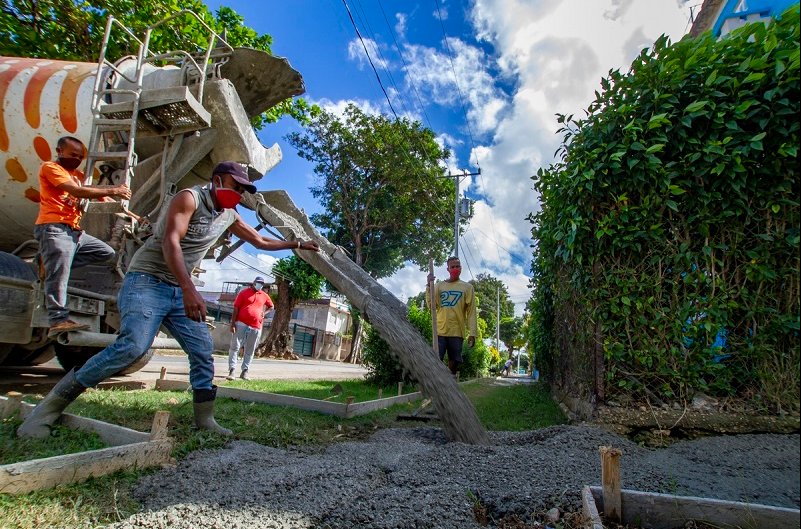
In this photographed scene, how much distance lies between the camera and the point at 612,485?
5.62 feet

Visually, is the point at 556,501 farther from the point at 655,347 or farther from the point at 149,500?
the point at 149,500

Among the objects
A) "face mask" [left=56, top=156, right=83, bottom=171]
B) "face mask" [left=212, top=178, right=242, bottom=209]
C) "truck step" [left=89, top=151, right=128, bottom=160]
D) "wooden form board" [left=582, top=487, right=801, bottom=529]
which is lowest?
"wooden form board" [left=582, top=487, right=801, bottom=529]

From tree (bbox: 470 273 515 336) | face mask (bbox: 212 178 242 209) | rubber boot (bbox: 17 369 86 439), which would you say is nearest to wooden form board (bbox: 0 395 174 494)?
rubber boot (bbox: 17 369 86 439)

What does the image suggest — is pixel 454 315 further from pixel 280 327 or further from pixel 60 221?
pixel 280 327

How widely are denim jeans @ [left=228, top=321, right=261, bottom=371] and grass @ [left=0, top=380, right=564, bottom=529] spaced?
5.62ft

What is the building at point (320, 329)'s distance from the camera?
36125 mm

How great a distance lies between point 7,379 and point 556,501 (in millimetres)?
6867

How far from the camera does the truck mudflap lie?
3.54 meters

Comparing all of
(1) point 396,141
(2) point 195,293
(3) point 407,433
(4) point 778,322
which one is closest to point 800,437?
(4) point 778,322

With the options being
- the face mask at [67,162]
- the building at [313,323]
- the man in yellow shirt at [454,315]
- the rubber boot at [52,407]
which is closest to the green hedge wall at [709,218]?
the rubber boot at [52,407]

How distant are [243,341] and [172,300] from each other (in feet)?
17.9

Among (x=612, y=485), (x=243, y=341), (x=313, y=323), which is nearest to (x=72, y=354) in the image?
(x=243, y=341)

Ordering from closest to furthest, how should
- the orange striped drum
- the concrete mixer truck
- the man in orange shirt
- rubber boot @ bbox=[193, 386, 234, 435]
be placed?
rubber boot @ bbox=[193, 386, 234, 435] → the man in orange shirt → the concrete mixer truck → the orange striped drum

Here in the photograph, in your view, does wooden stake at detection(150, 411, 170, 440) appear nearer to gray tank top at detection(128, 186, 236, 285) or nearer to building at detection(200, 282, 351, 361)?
gray tank top at detection(128, 186, 236, 285)
